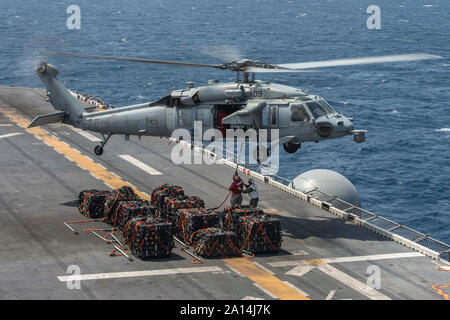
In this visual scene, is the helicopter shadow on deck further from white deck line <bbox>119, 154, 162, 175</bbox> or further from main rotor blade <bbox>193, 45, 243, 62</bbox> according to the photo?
white deck line <bbox>119, 154, 162, 175</bbox>

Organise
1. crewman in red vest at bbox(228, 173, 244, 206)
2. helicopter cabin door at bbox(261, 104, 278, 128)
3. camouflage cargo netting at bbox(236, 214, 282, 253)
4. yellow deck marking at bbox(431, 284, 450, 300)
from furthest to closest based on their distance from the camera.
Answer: crewman in red vest at bbox(228, 173, 244, 206), helicopter cabin door at bbox(261, 104, 278, 128), camouflage cargo netting at bbox(236, 214, 282, 253), yellow deck marking at bbox(431, 284, 450, 300)

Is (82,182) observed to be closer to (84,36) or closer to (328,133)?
(328,133)

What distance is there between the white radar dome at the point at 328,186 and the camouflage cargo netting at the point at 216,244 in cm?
981

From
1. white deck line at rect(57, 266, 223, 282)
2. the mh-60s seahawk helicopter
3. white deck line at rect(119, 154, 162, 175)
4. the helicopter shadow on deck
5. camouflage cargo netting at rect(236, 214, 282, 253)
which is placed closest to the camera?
white deck line at rect(57, 266, 223, 282)

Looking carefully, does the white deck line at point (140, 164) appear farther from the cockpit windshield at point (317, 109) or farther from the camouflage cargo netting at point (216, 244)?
the camouflage cargo netting at point (216, 244)

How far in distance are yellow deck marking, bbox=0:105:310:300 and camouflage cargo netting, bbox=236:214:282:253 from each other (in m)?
0.89

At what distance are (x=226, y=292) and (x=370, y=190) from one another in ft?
112

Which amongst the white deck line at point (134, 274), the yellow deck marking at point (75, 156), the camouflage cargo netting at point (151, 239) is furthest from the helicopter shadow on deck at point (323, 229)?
the yellow deck marking at point (75, 156)

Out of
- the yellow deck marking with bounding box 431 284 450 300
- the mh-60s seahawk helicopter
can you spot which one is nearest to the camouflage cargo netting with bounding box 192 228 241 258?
the mh-60s seahawk helicopter

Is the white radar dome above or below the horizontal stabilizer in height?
below

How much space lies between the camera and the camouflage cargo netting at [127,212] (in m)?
29.9

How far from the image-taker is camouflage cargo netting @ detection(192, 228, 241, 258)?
27844mm

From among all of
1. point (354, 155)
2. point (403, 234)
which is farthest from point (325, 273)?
point (354, 155)

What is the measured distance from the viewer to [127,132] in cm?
3438
